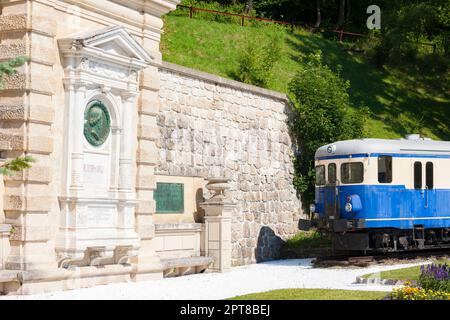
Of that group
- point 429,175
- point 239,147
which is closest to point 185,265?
point 239,147

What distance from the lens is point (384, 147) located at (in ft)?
68.5

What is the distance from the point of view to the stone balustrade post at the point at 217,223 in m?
18.4

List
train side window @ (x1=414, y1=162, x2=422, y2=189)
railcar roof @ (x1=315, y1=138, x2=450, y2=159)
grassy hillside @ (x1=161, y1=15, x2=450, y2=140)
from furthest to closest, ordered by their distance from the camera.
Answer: grassy hillside @ (x1=161, y1=15, x2=450, y2=140), train side window @ (x1=414, y1=162, x2=422, y2=189), railcar roof @ (x1=315, y1=138, x2=450, y2=159)

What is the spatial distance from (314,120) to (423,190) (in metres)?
4.64

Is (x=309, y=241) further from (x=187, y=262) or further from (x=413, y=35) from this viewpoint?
(x=413, y=35)

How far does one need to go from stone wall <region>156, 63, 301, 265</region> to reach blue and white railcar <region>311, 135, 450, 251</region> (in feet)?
5.73

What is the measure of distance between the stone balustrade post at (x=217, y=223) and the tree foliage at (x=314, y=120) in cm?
655

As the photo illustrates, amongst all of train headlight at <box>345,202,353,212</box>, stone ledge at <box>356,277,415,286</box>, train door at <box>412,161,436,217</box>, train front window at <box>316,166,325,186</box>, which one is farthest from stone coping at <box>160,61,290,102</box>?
stone ledge at <box>356,277,415,286</box>

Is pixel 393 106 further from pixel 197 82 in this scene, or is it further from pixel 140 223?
pixel 140 223

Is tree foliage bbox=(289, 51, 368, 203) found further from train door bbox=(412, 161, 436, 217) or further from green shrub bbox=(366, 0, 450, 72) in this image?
green shrub bbox=(366, 0, 450, 72)

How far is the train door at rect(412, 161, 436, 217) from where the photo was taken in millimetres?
21516

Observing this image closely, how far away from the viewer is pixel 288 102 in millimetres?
24750

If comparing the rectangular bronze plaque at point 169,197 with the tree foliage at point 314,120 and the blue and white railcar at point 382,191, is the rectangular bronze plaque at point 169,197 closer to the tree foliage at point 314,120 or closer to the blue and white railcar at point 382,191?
the blue and white railcar at point 382,191

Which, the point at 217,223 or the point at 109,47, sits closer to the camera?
the point at 109,47
